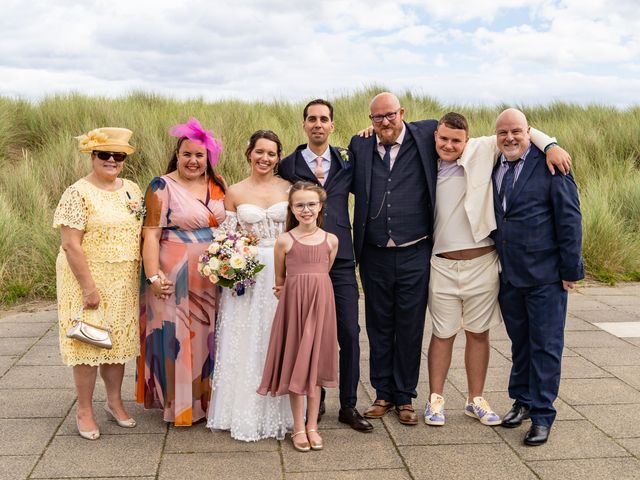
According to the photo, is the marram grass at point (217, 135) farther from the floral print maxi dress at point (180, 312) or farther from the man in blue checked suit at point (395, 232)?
the man in blue checked suit at point (395, 232)

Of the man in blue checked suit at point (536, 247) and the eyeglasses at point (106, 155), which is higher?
the eyeglasses at point (106, 155)

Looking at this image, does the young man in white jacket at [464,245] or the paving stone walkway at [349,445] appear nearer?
the paving stone walkway at [349,445]

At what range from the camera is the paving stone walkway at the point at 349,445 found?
433cm

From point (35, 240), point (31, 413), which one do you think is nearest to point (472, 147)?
point (31, 413)

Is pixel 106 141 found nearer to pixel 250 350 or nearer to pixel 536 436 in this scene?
pixel 250 350

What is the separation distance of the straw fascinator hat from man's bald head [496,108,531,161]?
7.72 ft

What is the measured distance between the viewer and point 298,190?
4605 mm

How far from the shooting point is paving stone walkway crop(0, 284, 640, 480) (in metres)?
4.33

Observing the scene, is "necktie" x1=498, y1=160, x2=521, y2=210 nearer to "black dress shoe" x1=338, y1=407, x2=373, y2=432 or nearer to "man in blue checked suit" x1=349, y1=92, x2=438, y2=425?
"man in blue checked suit" x1=349, y1=92, x2=438, y2=425

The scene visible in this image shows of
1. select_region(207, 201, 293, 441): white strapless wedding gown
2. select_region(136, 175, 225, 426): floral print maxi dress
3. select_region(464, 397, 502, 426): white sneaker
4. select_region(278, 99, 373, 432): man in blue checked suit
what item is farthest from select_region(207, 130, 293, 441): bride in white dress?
select_region(464, 397, 502, 426): white sneaker

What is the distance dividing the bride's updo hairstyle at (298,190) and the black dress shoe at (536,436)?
6.20 feet

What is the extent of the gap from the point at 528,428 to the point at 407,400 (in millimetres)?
826

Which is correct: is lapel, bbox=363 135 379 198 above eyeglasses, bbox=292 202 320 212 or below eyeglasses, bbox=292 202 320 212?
above

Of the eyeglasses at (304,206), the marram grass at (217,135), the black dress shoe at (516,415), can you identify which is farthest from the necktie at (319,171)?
the marram grass at (217,135)
